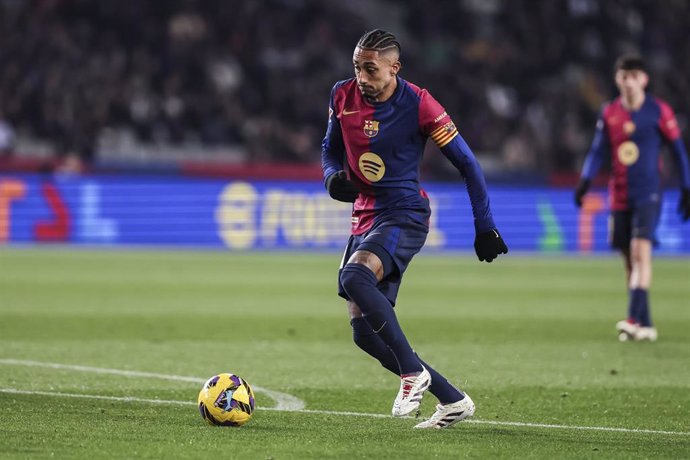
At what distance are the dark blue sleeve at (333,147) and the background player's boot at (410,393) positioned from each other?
3.80ft

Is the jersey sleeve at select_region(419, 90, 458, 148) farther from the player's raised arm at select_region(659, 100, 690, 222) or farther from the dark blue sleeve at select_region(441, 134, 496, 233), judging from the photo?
the player's raised arm at select_region(659, 100, 690, 222)

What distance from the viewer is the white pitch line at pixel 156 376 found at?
7348mm

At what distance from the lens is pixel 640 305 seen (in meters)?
11.4

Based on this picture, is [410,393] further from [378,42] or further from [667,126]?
[667,126]

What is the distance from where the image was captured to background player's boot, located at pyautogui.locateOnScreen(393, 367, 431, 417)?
6340 millimetres

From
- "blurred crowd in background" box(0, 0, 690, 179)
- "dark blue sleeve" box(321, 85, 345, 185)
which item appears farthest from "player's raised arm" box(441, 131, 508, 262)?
"blurred crowd in background" box(0, 0, 690, 179)

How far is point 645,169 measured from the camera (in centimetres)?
1152

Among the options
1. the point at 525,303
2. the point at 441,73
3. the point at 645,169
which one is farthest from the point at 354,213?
the point at 441,73

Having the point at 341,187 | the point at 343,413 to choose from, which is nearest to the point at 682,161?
the point at 343,413

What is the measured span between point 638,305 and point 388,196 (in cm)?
526

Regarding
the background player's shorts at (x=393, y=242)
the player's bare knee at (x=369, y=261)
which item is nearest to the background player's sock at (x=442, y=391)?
the background player's shorts at (x=393, y=242)

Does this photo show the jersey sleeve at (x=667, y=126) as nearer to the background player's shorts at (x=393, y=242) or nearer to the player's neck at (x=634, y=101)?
the player's neck at (x=634, y=101)

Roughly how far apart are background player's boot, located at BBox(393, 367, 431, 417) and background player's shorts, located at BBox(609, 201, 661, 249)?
5549 mm

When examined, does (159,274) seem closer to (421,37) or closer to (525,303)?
(525,303)
